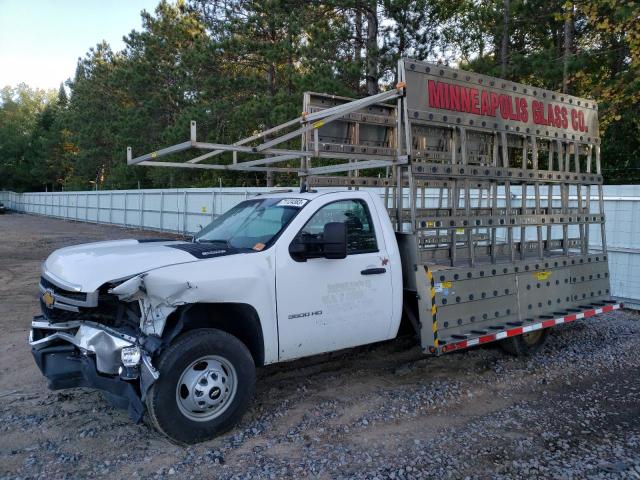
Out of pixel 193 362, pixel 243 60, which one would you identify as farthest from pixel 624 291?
pixel 243 60

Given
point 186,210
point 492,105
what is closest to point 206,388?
point 492,105

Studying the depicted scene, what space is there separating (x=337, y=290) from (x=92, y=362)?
207 cm

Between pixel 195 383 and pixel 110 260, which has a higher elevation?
pixel 110 260

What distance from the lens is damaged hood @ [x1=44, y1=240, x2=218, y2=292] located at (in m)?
3.86

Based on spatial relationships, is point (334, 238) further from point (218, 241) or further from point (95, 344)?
point (95, 344)

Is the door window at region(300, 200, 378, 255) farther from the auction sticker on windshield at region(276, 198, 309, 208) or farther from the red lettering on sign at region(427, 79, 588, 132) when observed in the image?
the red lettering on sign at region(427, 79, 588, 132)

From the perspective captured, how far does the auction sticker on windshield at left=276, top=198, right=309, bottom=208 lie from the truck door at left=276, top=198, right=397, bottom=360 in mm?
158

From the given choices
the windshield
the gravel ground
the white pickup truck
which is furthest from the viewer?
the windshield

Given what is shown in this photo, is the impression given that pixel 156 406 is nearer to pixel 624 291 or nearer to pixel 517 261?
pixel 517 261

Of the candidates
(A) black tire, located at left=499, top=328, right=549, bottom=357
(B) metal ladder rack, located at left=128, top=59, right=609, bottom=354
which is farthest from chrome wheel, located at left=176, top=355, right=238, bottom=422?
(A) black tire, located at left=499, top=328, right=549, bottom=357

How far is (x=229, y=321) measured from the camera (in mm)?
4289

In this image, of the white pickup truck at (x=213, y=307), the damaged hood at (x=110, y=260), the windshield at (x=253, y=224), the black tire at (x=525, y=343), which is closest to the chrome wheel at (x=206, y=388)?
the white pickup truck at (x=213, y=307)

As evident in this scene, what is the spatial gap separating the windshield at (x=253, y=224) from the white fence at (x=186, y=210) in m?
1.40

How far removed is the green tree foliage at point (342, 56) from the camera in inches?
612
